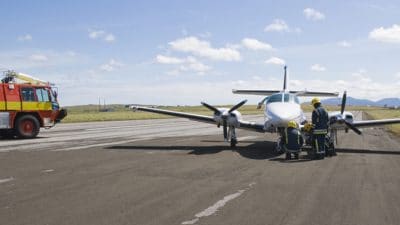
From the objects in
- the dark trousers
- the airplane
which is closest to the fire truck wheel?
the airplane

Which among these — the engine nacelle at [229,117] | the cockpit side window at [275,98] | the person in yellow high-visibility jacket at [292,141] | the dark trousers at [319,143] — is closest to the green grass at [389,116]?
the cockpit side window at [275,98]

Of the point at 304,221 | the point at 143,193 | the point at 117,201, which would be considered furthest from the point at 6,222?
the point at 304,221

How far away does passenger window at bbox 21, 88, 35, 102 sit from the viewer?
2719 cm

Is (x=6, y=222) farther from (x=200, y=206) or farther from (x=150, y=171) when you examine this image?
(x=150, y=171)

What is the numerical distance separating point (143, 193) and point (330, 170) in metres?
6.46

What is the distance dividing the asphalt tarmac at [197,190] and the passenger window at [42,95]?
37.6 feet

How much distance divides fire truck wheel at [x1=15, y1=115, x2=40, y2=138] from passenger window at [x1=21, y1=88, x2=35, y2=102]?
1.06 metres

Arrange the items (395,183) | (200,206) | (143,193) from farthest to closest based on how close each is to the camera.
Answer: (395,183) → (143,193) → (200,206)

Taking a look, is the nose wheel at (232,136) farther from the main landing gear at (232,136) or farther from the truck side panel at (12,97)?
the truck side panel at (12,97)

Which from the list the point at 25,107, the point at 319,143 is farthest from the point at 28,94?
the point at 319,143

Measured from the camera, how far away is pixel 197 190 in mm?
10000

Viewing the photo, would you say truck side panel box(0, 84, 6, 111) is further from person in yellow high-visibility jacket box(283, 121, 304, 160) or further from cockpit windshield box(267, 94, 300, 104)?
person in yellow high-visibility jacket box(283, 121, 304, 160)

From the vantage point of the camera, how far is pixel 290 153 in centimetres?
1655

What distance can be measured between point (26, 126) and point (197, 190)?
800 inches
